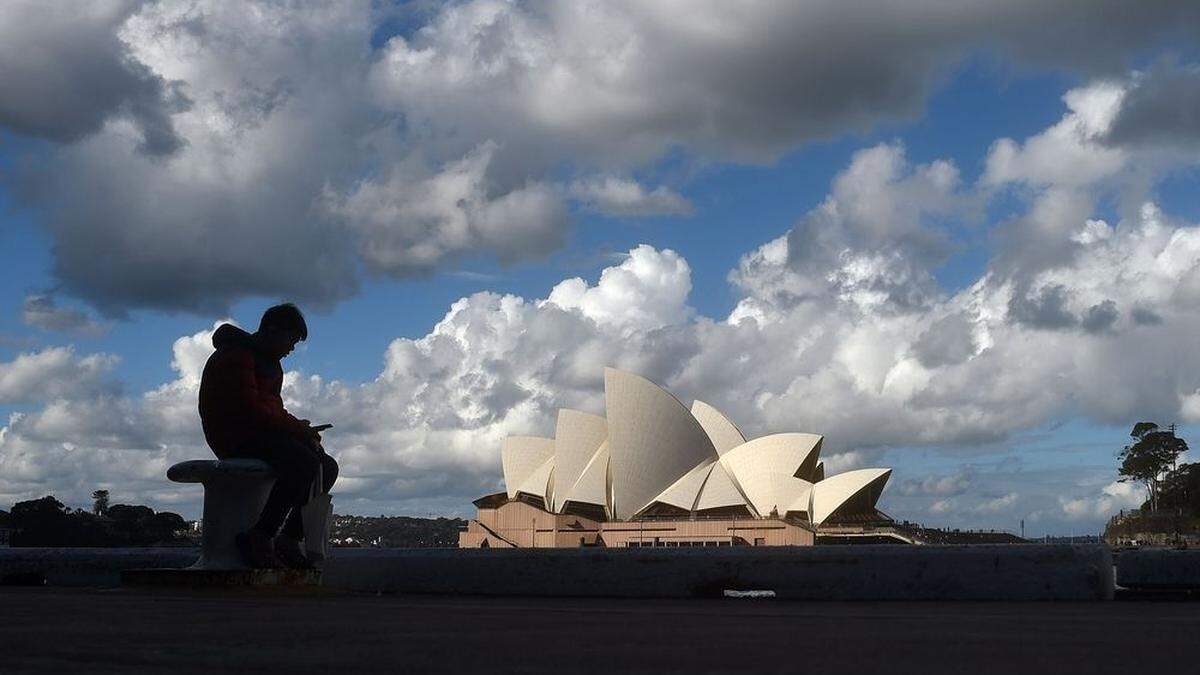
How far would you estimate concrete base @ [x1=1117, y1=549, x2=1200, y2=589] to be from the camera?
9406mm

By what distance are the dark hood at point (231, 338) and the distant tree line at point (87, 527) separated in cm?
3734

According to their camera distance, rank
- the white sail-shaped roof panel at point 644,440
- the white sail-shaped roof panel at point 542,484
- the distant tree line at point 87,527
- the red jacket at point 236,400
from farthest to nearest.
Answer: the white sail-shaped roof panel at point 542,484 → the white sail-shaped roof panel at point 644,440 → the distant tree line at point 87,527 → the red jacket at point 236,400

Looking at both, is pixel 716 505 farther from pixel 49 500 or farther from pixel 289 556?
pixel 289 556

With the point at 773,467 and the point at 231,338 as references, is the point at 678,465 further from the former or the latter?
the point at 231,338

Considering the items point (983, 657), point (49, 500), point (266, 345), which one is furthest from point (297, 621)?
point (49, 500)

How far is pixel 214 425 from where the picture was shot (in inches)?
376

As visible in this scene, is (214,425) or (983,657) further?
(214,425)

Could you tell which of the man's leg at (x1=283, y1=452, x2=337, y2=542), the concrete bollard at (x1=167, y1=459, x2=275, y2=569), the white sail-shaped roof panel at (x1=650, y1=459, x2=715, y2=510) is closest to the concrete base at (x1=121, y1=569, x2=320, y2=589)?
the concrete bollard at (x1=167, y1=459, x2=275, y2=569)

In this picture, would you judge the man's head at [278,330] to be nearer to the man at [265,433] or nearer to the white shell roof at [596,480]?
the man at [265,433]

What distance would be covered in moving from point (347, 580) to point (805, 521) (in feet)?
199

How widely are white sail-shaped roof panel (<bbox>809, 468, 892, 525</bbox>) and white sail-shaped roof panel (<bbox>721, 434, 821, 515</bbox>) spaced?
3.90 ft

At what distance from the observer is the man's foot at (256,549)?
9.04 m

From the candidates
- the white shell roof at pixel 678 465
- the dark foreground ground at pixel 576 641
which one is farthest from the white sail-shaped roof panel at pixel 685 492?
the dark foreground ground at pixel 576 641

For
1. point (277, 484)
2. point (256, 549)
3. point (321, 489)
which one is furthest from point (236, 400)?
point (256, 549)
